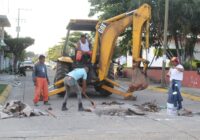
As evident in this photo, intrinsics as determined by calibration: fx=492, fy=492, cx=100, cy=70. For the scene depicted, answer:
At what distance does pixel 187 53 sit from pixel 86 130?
82.2 ft

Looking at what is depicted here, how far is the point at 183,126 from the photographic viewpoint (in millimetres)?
12078

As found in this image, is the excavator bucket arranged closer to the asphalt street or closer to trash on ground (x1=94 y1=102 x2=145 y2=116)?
the asphalt street

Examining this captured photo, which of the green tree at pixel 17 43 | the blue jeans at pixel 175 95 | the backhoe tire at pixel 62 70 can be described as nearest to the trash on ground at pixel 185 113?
the blue jeans at pixel 175 95

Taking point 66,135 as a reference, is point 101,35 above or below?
above

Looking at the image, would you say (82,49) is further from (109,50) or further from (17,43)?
(17,43)

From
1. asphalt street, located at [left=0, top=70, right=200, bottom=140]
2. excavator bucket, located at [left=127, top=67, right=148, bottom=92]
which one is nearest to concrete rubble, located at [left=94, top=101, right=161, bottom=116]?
asphalt street, located at [left=0, top=70, right=200, bottom=140]

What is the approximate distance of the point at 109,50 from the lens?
18812 mm

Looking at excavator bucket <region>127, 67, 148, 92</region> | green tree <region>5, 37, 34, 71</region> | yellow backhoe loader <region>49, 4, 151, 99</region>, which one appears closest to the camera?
excavator bucket <region>127, 67, 148, 92</region>

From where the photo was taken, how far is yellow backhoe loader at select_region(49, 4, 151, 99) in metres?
18.1

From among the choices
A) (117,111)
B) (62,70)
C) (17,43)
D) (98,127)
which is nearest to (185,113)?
(117,111)

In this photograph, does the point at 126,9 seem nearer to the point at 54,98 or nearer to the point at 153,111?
the point at 54,98

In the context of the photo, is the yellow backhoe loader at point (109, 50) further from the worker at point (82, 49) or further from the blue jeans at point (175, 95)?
the blue jeans at point (175, 95)

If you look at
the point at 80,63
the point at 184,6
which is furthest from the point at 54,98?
the point at 184,6

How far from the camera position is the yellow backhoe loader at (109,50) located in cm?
1812
